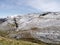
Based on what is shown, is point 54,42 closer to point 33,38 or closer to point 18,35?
point 33,38

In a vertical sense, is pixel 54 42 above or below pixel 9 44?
below

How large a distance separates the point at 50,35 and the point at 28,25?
1488 centimetres

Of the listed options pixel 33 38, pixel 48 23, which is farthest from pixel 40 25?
pixel 33 38

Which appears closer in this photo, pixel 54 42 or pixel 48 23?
pixel 54 42

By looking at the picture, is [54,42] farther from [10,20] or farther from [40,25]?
[10,20]

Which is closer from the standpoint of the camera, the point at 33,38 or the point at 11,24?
the point at 33,38

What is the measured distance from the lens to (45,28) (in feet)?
175

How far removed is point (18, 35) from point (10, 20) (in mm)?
36315

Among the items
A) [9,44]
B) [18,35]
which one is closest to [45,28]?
[18,35]

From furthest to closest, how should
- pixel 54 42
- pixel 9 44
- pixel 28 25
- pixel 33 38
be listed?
pixel 28 25 < pixel 33 38 < pixel 54 42 < pixel 9 44

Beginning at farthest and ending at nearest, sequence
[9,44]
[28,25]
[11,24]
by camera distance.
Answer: [11,24], [28,25], [9,44]

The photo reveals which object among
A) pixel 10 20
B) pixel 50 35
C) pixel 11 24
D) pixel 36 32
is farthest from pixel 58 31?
pixel 10 20

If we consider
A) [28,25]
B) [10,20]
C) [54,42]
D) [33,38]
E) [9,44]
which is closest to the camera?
[9,44]

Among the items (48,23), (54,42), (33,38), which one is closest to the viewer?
(54,42)
